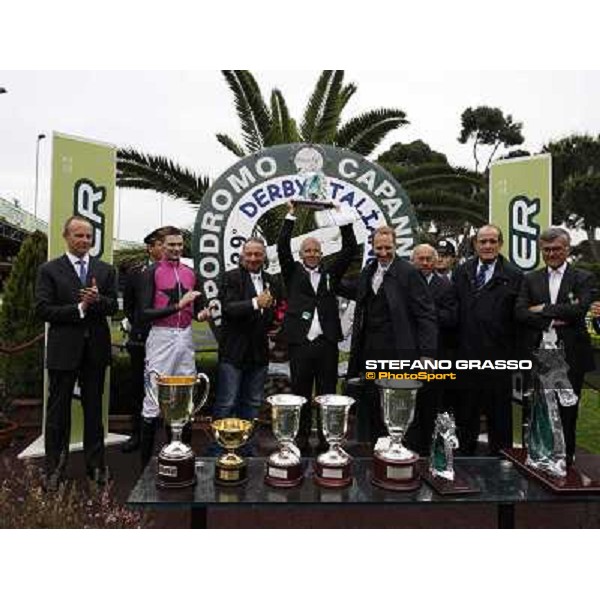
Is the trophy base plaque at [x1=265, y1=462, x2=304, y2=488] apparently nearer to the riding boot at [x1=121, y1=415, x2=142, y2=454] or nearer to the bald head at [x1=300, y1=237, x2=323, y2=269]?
the bald head at [x1=300, y1=237, x2=323, y2=269]

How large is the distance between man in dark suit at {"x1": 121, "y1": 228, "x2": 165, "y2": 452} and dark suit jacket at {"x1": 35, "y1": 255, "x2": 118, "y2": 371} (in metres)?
0.27

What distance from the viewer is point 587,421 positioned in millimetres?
6086

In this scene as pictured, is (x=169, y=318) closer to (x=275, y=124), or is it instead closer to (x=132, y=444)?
(x=132, y=444)

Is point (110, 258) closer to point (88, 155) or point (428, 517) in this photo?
point (88, 155)

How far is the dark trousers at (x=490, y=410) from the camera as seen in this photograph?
3842mm

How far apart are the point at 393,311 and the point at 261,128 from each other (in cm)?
391

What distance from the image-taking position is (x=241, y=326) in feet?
12.4

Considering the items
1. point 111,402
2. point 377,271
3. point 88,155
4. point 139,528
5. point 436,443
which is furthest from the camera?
Result: point 111,402

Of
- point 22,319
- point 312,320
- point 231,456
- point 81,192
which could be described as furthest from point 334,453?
point 22,319

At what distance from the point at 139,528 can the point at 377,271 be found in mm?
2036

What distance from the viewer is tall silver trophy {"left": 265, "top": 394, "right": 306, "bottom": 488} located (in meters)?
2.41

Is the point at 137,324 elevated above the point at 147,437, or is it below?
above

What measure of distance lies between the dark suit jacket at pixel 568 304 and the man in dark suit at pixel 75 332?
101 inches

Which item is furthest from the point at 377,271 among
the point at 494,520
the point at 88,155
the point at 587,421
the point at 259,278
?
the point at 587,421
